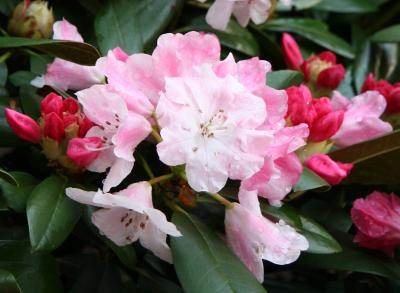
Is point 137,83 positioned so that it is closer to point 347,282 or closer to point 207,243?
point 207,243

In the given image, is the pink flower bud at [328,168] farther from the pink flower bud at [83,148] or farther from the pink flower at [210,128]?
the pink flower bud at [83,148]

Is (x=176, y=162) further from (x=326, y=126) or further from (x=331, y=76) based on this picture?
(x=331, y=76)

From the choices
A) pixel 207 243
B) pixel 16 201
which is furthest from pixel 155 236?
pixel 16 201

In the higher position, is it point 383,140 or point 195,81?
point 195,81

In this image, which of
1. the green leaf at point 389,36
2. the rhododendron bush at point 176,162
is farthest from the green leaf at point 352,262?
the green leaf at point 389,36

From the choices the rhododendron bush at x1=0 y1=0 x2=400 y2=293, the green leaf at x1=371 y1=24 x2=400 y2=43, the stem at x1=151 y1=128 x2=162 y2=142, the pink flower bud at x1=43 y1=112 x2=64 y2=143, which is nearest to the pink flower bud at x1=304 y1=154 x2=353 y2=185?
the rhododendron bush at x1=0 y1=0 x2=400 y2=293

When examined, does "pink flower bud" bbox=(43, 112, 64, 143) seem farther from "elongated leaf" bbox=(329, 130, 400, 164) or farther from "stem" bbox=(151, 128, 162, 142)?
"elongated leaf" bbox=(329, 130, 400, 164)

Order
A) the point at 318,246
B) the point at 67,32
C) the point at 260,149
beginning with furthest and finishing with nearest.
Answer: the point at 67,32, the point at 318,246, the point at 260,149

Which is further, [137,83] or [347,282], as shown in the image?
[347,282]
